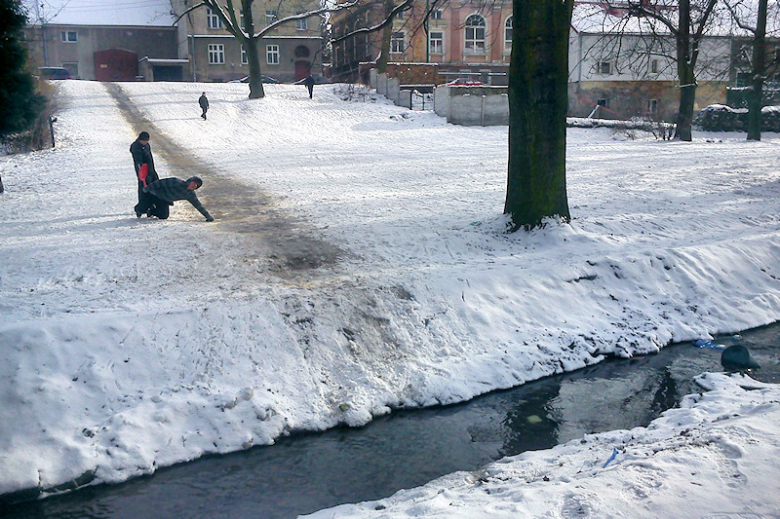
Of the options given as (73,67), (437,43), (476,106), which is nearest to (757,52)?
(476,106)

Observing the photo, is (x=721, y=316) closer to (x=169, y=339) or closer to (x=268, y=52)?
(x=169, y=339)

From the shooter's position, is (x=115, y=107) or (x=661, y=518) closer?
(x=661, y=518)

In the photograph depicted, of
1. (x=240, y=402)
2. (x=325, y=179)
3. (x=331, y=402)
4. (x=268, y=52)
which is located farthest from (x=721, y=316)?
(x=268, y=52)

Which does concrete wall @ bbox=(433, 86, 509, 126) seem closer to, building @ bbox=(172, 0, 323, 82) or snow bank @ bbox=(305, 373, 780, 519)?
snow bank @ bbox=(305, 373, 780, 519)

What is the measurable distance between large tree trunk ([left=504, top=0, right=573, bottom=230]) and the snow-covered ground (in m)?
0.47

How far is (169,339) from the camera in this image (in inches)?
280

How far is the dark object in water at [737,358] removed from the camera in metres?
7.71

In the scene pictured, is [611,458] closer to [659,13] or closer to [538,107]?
[538,107]

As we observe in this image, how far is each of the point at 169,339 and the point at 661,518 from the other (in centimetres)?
488

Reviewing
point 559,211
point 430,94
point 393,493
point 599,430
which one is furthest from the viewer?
point 430,94

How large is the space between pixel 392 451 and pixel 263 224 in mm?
5722

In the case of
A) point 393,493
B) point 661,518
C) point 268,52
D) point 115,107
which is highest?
point 268,52

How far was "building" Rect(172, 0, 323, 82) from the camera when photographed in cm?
5312

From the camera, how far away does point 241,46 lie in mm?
54250
